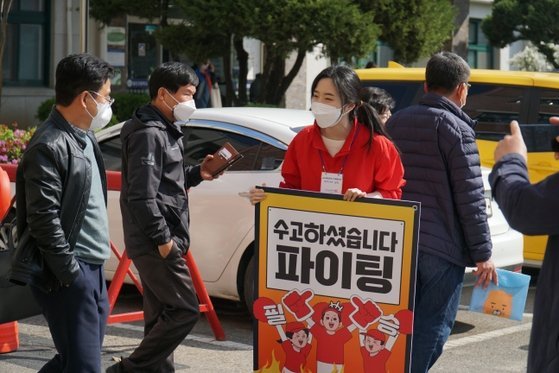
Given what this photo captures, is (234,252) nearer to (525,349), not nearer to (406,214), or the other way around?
(525,349)

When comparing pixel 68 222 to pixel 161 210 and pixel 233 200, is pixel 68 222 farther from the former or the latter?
pixel 233 200

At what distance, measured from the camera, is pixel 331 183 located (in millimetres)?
5141

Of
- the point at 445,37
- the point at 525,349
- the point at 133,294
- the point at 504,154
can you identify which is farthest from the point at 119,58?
the point at 504,154

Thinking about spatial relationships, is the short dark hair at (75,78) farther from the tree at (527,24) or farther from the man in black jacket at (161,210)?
the tree at (527,24)

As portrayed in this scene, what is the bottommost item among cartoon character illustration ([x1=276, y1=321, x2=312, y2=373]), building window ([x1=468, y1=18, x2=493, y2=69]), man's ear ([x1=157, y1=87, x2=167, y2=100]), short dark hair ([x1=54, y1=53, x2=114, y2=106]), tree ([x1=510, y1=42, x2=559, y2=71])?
cartoon character illustration ([x1=276, y1=321, x2=312, y2=373])

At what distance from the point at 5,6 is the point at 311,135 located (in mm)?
11056

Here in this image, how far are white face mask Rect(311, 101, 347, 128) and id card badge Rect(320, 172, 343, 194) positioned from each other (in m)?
0.22

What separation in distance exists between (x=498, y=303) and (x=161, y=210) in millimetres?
1732

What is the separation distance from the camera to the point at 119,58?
977 inches

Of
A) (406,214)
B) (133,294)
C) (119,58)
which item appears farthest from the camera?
(119,58)

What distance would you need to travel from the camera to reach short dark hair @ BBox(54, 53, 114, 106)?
489cm

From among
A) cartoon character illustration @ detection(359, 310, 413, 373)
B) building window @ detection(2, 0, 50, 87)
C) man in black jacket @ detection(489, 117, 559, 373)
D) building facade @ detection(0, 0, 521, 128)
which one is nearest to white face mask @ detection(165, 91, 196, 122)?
cartoon character illustration @ detection(359, 310, 413, 373)

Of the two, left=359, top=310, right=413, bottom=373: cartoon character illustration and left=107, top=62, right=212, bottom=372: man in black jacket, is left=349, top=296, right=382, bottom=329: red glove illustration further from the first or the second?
left=107, top=62, right=212, bottom=372: man in black jacket

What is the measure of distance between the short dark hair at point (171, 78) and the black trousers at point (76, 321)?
1442mm
